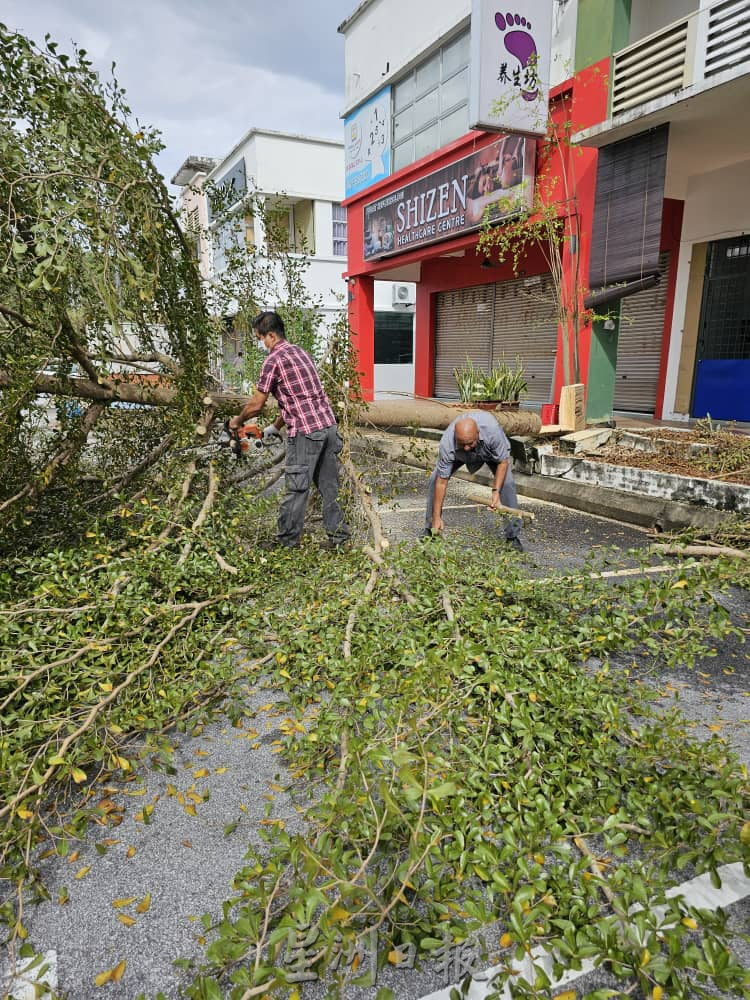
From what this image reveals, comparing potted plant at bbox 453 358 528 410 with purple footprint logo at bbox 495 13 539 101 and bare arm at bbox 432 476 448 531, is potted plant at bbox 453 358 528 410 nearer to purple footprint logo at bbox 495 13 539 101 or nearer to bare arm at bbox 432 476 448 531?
bare arm at bbox 432 476 448 531

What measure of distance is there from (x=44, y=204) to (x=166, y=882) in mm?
3135

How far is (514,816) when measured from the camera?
1968 millimetres

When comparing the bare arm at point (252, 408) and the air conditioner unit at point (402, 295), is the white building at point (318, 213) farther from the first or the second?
the bare arm at point (252, 408)

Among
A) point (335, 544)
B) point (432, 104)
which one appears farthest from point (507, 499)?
point (432, 104)

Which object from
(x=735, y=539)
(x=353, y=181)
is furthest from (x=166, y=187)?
(x=353, y=181)

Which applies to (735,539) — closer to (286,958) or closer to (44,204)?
(286,958)

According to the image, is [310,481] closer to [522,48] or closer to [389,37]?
[522,48]

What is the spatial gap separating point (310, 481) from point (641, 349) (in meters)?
8.60

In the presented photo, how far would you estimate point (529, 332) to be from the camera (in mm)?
13336

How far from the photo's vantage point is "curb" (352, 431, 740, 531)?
19.0 ft

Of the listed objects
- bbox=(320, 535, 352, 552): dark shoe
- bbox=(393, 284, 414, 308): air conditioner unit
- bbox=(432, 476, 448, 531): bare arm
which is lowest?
bbox=(320, 535, 352, 552): dark shoe

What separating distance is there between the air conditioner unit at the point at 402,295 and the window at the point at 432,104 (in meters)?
7.28

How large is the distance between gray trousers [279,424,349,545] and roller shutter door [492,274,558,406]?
8.45 metres

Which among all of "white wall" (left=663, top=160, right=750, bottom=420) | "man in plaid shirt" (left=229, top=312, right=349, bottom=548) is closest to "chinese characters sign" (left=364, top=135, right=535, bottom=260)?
"white wall" (left=663, top=160, right=750, bottom=420)
